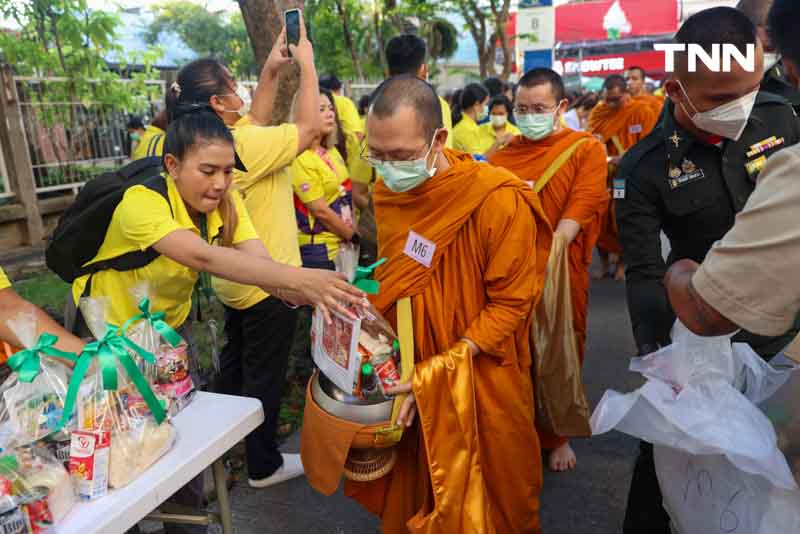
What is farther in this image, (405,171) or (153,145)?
(153,145)

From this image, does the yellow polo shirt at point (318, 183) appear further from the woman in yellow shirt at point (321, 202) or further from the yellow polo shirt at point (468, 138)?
the yellow polo shirt at point (468, 138)

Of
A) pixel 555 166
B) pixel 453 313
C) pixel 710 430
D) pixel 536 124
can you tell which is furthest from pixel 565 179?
pixel 710 430

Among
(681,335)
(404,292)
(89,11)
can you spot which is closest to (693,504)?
(681,335)

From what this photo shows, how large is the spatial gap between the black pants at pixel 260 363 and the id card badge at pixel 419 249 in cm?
97

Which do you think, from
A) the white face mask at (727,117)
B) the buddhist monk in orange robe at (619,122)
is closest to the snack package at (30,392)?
the white face mask at (727,117)

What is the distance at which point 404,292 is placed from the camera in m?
1.89

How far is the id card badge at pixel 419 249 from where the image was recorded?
187cm

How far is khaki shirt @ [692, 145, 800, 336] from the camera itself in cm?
99

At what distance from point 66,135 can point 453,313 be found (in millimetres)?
7541

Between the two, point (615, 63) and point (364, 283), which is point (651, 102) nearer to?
point (364, 283)

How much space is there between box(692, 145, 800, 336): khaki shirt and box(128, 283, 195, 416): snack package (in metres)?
1.23

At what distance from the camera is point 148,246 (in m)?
1.78

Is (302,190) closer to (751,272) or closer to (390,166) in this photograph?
(390,166)

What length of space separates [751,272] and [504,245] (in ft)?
2.87
